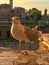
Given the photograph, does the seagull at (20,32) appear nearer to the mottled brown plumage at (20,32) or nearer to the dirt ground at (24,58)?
the mottled brown plumage at (20,32)

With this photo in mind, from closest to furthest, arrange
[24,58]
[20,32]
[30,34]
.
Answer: [24,58] → [20,32] → [30,34]

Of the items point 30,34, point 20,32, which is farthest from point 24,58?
point 30,34

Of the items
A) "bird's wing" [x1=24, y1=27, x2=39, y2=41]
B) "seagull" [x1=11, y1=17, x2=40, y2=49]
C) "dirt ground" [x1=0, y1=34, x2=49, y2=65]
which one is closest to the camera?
"dirt ground" [x1=0, y1=34, x2=49, y2=65]

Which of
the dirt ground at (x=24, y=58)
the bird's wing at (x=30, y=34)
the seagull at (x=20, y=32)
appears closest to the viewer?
the dirt ground at (x=24, y=58)

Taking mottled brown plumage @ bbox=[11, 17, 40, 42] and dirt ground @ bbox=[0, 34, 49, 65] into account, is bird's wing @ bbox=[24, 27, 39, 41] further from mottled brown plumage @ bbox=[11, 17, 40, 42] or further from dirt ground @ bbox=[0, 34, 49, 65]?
dirt ground @ bbox=[0, 34, 49, 65]

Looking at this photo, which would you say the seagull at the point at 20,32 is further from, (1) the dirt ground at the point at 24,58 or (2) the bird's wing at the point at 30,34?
(1) the dirt ground at the point at 24,58

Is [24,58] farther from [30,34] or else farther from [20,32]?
[30,34]

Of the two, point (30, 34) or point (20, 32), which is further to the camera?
point (30, 34)

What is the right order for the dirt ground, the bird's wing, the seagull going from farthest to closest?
the bird's wing, the seagull, the dirt ground

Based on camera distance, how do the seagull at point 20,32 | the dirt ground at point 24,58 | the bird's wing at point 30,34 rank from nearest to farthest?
1. the dirt ground at point 24,58
2. the seagull at point 20,32
3. the bird's wing at point 30,34

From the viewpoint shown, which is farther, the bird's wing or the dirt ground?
the bird's wing

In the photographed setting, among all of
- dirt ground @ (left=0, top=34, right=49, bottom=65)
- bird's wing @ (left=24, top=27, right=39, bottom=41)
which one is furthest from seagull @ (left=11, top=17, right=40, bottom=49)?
dirt ground @ (left=0, top=34, right=49, bottom=65)

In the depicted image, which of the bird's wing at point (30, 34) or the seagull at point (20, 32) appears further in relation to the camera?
the bird's wing at point (30, 34)

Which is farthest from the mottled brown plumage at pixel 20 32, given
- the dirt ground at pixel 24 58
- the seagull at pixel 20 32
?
the dirt ground at pixel 24 58
